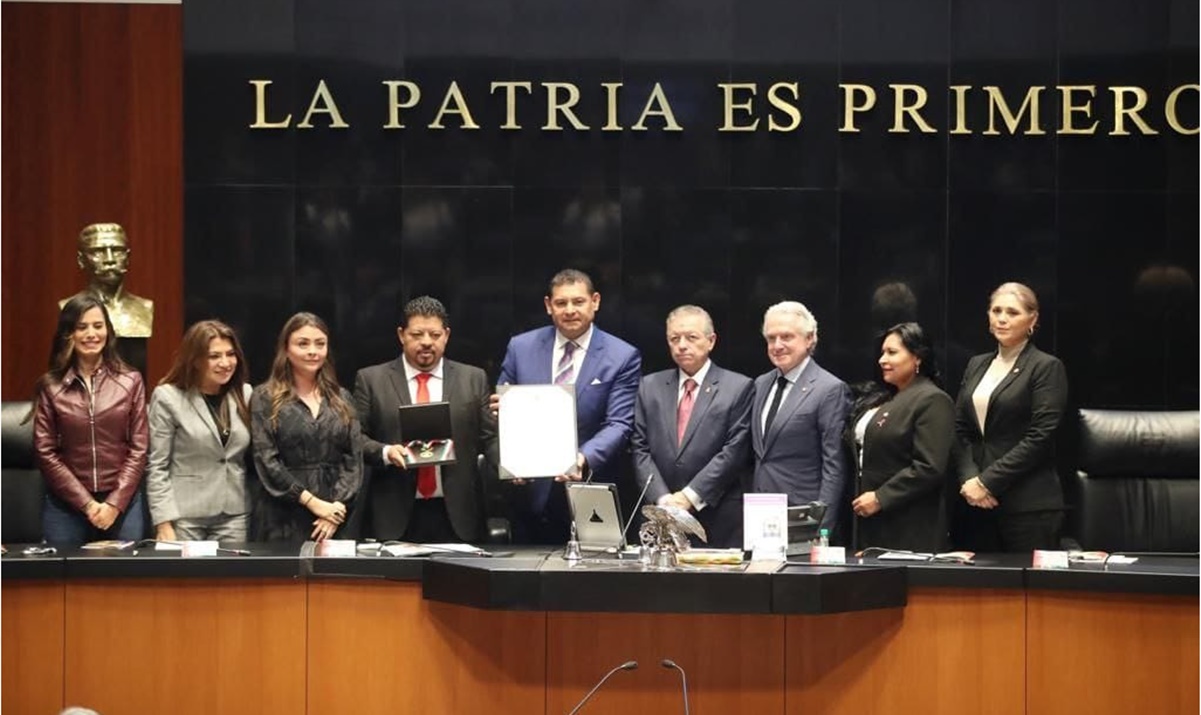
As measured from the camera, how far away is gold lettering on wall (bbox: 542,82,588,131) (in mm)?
7844

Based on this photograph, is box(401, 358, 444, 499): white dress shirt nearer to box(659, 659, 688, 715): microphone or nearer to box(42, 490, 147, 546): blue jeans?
box(42, 490, 147, 546): blue jeans

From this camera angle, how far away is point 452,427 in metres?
6.69

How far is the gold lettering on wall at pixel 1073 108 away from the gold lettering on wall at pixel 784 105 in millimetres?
1212

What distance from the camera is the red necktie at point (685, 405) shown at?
6762 millimetres

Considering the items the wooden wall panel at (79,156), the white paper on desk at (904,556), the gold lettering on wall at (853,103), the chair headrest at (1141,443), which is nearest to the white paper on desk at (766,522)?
the white paper on desk at (904,556)

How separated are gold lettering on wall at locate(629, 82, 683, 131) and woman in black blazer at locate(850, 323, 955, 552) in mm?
1868

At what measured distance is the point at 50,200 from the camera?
877cm

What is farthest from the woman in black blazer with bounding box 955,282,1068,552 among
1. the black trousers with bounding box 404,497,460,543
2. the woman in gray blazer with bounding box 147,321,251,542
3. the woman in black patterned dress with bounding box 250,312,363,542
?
the woman in gray blazer with bounding box 147,321,251,542

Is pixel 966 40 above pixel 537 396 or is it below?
above

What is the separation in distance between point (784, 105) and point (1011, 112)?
1053 mm

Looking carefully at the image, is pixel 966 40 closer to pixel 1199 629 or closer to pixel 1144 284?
pixel 1144 284

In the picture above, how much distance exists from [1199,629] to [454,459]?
2.76 m

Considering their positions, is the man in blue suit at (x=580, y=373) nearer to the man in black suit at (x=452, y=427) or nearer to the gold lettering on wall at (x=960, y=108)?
the man in black suit at (x=452, y=427)

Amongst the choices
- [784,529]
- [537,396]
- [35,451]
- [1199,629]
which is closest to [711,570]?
[784,529]
